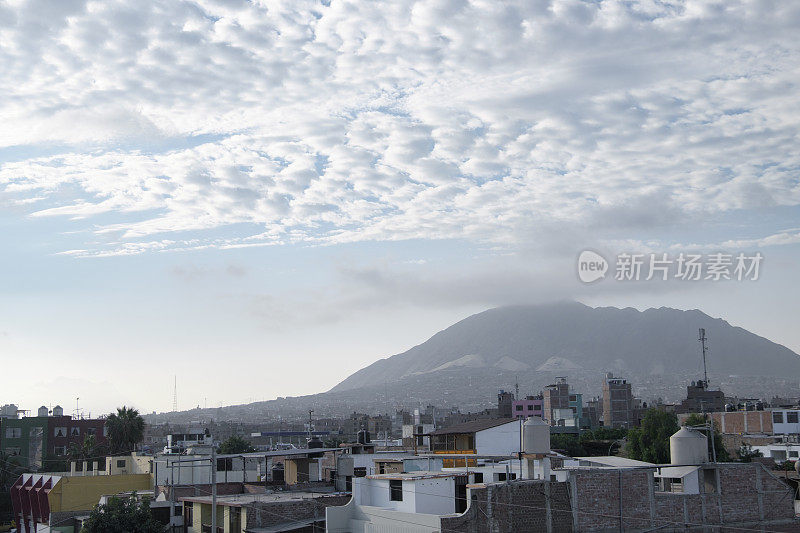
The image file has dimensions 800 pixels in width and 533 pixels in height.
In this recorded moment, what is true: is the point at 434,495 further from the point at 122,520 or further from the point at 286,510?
the point at 122,520

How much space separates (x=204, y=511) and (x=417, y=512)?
54.1 ft

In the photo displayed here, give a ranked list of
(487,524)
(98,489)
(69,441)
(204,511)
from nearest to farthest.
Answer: (487,524) < (204,511) < (98,489) < (69,441)

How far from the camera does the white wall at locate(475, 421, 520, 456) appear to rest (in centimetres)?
6844

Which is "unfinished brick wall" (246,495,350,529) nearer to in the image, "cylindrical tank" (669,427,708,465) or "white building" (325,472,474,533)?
"white building" (325,472,474,533)

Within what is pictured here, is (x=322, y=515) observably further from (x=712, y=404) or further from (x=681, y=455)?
(x=712, y=404)

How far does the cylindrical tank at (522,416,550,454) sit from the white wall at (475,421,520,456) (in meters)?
28.9

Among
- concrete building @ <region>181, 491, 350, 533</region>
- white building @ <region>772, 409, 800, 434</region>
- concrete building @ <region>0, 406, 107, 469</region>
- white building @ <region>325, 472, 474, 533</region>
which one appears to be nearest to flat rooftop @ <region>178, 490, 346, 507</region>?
concrete building @ <region>181, 491, 350, 533</region>

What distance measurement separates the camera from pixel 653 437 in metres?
99.5

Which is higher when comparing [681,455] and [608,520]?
[681,455]

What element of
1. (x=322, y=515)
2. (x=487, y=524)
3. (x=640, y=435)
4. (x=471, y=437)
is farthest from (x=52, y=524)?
(x=640, y=435)

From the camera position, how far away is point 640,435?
332ft

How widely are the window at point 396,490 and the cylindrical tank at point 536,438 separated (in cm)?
643

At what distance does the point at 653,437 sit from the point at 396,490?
6608cm

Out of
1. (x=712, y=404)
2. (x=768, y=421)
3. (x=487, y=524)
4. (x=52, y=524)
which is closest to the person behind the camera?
(x=487, y=524)
